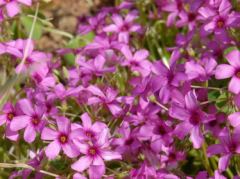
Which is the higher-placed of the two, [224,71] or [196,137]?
[224,71]

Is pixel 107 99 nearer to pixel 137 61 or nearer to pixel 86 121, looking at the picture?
pixel 86 121

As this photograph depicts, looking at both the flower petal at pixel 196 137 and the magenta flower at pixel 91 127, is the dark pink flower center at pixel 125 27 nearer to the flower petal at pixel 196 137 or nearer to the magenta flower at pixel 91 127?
the magenta flower at pixel 91 127

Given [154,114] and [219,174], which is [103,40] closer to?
[154,114]

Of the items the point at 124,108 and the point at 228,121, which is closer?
the point at 228,121

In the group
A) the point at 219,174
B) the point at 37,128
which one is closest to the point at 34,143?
the point at 37,128

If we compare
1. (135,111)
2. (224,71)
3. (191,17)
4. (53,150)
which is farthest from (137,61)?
(53,150)

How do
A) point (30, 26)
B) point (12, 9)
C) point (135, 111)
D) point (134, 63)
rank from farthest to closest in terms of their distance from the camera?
point (30, 26)
point (134, 63)
point (12, 9)
point (135, 111)

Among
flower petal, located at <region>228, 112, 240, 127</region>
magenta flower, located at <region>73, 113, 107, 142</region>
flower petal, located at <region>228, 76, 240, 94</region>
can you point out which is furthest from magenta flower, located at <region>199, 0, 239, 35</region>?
magenta flower, located at <region>73, 113, 107, 142</region>
